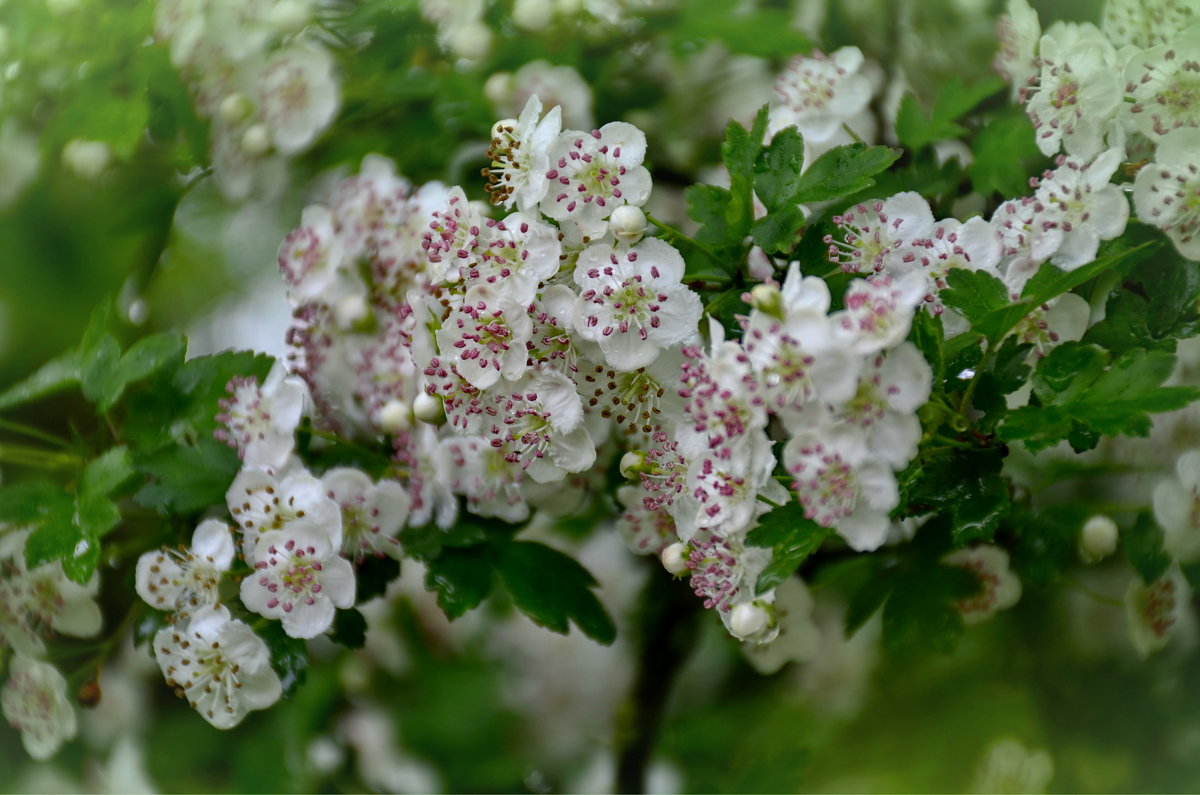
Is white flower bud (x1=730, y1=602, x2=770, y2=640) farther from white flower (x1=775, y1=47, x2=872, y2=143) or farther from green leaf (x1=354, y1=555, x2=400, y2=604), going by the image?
white flower (x1=775, y1=47, x2=872, y2=143)

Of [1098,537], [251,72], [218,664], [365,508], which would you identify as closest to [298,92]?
[251,72]

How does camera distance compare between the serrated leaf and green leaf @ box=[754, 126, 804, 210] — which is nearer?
green leaf @ box=[754, 126, 804, 210]

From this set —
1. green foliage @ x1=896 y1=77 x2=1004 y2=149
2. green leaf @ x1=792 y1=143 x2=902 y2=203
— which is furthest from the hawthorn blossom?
green foliage @ x1=896 y1=77 x2=1004 y2=149

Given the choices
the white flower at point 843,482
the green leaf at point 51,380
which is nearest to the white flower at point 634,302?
the white flower at point 843,482

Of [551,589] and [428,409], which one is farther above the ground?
[428,409]

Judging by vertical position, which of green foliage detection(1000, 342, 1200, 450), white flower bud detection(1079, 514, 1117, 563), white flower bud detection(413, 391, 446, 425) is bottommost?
white flower bud detection(1079, 514, 1117, 563)

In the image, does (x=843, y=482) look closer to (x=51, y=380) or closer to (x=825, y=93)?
(x=825, y=93)

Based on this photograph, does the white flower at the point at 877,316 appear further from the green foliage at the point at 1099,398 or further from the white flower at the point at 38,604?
the white flower at the point at 38,604

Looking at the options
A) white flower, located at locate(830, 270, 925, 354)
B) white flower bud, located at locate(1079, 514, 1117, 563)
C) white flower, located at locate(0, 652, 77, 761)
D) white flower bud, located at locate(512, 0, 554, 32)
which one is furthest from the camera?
white flower bud, located at locate(512, 0, 554, 32)
